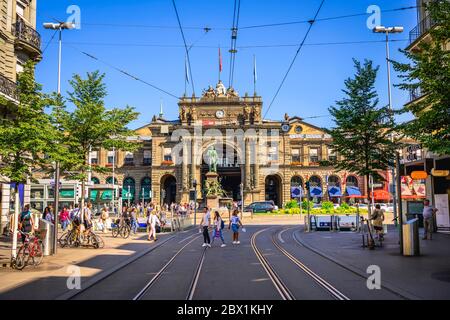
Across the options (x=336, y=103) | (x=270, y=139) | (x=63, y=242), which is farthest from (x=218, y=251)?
(x=270, y=139)

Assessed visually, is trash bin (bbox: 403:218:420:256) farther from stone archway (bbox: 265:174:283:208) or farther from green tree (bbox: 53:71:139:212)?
stone archway (bbox: 265:174:283:208)

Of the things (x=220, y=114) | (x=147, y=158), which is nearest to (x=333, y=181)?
(x=220, y=114)

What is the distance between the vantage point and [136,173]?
81.6 meters

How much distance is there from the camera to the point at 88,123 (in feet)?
69.3

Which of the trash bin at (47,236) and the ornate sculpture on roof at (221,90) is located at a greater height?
the ornate sculpture on roof at (221,90)

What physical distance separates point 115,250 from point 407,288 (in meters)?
12.2

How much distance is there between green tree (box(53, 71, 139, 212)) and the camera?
21094mm

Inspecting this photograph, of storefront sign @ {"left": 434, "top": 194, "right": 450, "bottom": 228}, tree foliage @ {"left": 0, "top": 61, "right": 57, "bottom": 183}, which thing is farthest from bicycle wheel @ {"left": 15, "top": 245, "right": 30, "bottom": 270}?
storefront sign @ {"left": 434, "top": 194, "right": 450, "bottom": 228}

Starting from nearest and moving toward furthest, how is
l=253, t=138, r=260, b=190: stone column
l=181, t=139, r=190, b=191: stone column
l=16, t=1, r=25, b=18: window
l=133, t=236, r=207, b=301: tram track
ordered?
l=133, t=236, r=207, b=301: tram track, l=16, t=1, r=25, b=18: window, l=253, t=138, r=260, b=190: stone column, l=181, t=139, r=190, b=191: stone column

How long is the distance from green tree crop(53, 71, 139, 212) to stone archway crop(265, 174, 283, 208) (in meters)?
58.9

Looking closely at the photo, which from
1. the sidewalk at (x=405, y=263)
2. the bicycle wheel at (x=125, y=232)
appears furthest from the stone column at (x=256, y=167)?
the sidewalk at (x=405, y=263)

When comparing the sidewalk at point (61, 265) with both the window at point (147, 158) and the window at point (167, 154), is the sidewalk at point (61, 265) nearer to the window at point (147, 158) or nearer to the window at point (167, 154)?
the window at point (167, 154)

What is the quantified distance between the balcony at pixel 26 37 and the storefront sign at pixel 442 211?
924 inches

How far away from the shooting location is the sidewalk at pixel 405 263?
9695mm
